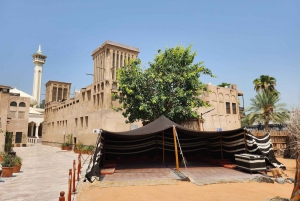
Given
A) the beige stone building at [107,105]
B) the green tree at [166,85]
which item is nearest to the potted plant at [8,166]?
the green tree at [166,85]

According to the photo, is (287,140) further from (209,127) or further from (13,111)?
(13,111)

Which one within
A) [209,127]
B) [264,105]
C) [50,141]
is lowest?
[50,141]

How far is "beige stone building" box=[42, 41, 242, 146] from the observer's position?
2363 cm

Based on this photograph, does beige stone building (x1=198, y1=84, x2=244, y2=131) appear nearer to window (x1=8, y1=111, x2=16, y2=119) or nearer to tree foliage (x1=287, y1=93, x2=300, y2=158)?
tree foliage (x1=287, y1=93, x2=300, y2=158)

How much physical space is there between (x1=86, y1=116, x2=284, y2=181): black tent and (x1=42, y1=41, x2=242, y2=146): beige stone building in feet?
31.5

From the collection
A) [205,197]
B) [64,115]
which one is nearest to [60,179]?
[205,197]

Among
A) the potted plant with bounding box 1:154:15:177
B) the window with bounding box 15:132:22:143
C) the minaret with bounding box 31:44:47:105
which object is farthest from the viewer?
the minaret with bounding box 31:44:47:105

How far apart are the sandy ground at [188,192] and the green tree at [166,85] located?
26.5ft

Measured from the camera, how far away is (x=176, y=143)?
10.9m

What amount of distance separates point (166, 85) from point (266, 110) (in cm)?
1337

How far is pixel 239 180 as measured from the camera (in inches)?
337

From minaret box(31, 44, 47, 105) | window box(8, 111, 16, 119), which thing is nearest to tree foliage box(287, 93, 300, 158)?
window box(8, 111, 16, 119)

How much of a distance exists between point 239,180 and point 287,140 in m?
11.8

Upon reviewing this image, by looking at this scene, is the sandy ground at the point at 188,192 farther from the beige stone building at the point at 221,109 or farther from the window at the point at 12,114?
the window at the point at 12,114
